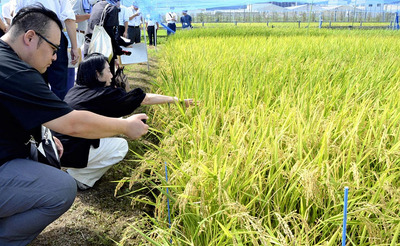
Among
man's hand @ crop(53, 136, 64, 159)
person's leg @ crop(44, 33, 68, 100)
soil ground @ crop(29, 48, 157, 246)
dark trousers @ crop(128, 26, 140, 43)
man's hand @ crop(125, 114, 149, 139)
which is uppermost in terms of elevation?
dark trousers @ crop(128, 26, 140, 43)

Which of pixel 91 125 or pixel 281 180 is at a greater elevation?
pixel 91 125

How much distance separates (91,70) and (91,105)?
207mm

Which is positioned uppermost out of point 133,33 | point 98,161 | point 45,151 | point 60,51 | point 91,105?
point 133,33

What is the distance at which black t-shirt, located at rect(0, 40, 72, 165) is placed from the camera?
47.7 inches

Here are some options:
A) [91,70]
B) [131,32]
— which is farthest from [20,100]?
[131,32]

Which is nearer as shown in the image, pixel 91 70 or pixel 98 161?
pixel 91 70

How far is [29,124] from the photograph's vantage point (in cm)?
124

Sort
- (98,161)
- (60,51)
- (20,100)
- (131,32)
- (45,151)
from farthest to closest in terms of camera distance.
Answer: (131,32) → (60,51) → (98,161) → (45,151) → (20,100)

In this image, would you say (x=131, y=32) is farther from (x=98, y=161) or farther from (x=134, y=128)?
(x=134, y=128)

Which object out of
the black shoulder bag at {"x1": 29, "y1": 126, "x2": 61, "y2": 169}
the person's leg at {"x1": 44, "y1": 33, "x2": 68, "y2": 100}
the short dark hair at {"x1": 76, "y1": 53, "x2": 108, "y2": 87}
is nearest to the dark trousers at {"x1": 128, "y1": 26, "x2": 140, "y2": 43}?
the person's leg at {"x1": 44, "y1": 33, "x2": 68, "y2": 100}

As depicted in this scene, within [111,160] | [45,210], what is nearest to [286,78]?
[111,160]

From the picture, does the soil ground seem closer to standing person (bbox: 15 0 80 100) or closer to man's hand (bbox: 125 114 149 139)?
man's hand (bbox: 125 114 149 139)

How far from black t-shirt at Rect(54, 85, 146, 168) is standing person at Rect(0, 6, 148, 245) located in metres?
0.44

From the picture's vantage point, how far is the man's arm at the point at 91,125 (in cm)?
131
